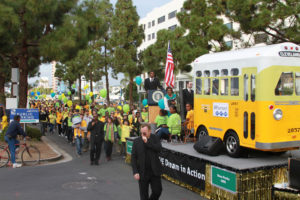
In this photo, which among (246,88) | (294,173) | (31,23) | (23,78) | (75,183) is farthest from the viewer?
(23,78)

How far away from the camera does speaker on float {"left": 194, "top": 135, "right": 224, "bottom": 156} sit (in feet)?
28.5

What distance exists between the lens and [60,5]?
1734 centimetres

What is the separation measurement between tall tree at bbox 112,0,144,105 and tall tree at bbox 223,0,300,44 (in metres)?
18.1

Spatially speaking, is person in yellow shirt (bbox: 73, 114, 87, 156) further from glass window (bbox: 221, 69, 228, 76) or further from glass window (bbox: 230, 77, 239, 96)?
glass window (bbox: 230, 77, 239, 96)

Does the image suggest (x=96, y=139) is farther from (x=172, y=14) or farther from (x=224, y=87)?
(x=172, y=14)

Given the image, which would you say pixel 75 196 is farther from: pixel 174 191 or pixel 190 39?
pixel 190 39

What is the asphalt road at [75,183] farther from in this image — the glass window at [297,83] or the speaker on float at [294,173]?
the glass window at [297,83]

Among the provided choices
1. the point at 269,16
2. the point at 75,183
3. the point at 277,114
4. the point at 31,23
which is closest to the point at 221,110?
the point at 277,114

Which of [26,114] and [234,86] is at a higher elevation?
[234,86]

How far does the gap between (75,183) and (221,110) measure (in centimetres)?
470

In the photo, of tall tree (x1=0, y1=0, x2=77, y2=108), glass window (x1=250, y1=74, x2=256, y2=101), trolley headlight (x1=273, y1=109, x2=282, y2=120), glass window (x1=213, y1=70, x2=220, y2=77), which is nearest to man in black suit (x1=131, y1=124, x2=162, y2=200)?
glass window (x1=250, y1=74, x2=256, y2=101)

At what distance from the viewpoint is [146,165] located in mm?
6020

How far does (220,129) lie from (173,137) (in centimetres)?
311

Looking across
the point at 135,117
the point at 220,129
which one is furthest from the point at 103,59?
the point at 220,129
